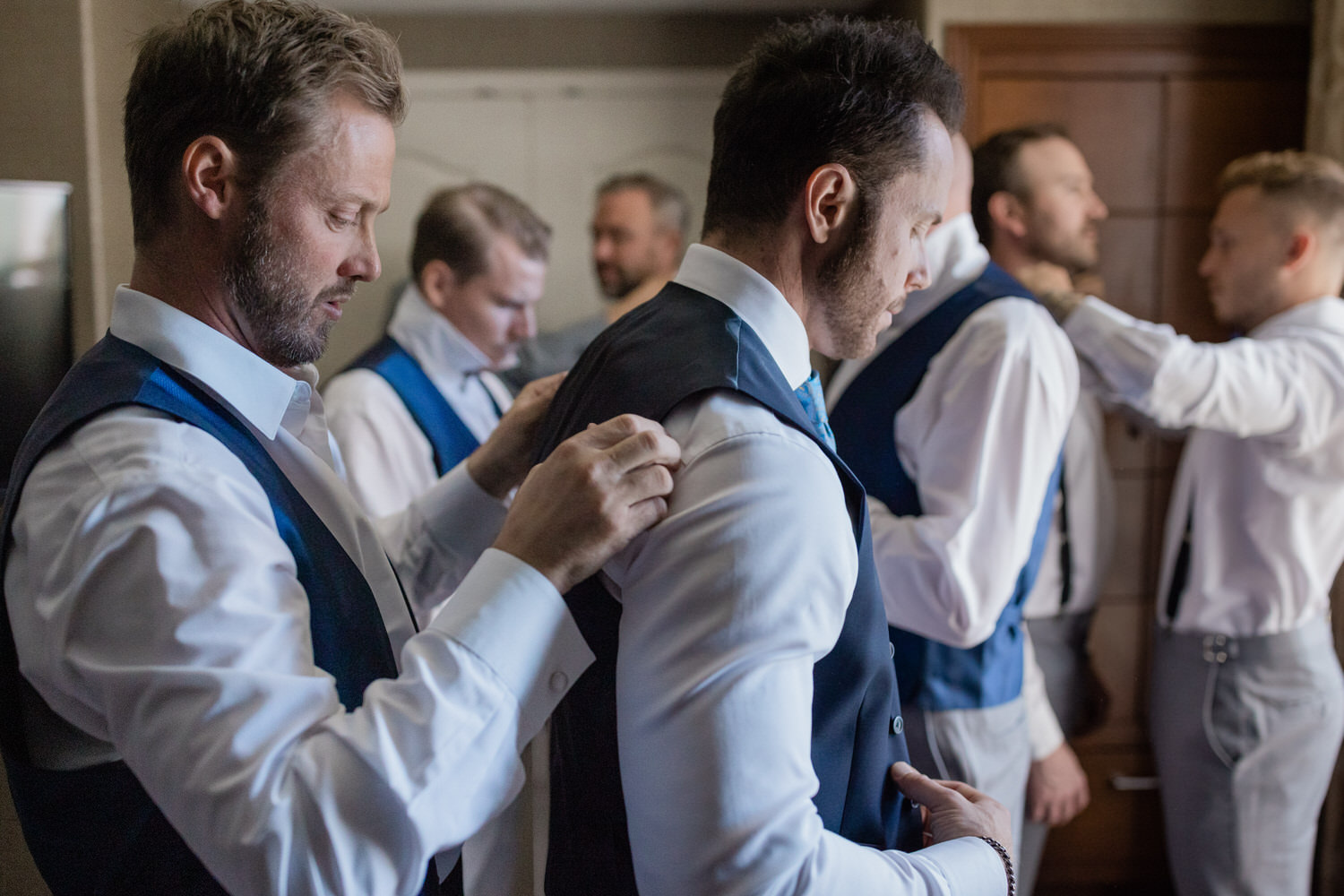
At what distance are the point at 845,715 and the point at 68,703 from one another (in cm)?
61

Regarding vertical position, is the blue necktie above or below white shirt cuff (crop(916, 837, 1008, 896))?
above

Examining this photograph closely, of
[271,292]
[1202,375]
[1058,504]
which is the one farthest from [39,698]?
[1058,504]

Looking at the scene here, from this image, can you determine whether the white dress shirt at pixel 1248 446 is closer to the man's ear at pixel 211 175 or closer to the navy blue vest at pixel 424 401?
the navy blue vest at pixel 424 401

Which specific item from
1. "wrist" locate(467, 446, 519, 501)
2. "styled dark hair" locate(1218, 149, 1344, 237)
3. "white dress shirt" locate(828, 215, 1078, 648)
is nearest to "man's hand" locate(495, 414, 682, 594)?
"wrist" locate(467, 446, 519, 501)

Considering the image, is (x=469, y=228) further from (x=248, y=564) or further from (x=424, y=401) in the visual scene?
(x=248, y=564)

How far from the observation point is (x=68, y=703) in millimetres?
755

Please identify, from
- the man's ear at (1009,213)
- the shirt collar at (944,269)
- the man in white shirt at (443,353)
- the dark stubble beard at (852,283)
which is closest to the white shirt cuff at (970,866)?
the dark stubble beard at (852,283)

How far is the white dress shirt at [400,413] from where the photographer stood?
202 centimetres

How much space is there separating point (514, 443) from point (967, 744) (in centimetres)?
88

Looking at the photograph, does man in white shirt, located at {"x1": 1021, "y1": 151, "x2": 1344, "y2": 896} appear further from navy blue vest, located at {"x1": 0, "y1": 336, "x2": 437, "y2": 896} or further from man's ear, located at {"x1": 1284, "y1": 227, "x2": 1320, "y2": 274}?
navy blue vest, located at {"x1": 0, "y1": 336, "x2": 437, "y2": 896}

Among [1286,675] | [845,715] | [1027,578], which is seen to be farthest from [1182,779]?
[845,715]

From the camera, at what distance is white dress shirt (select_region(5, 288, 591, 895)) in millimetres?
679

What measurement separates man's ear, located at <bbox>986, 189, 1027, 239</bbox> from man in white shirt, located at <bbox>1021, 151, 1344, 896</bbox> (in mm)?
102

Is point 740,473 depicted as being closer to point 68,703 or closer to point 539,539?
point 539,539
